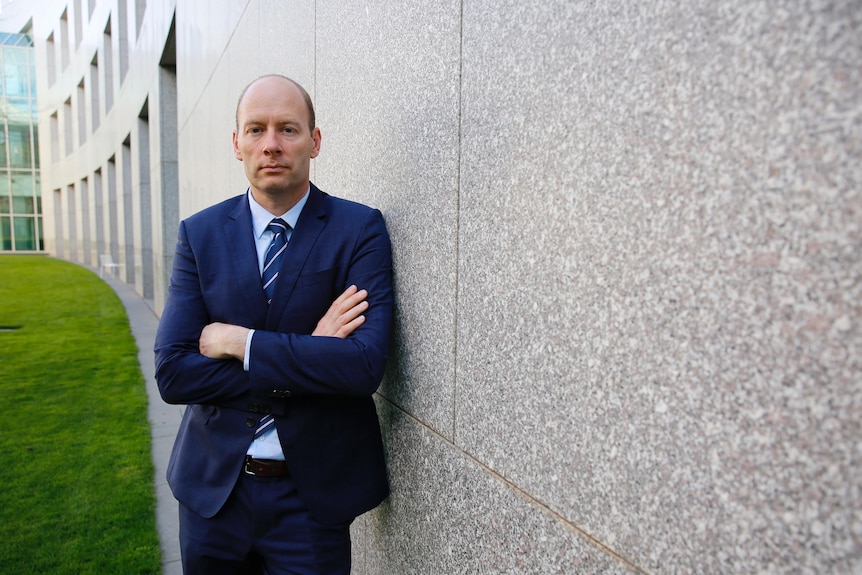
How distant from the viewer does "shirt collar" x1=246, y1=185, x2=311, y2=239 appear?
2.53 meters

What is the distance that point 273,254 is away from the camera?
248cm

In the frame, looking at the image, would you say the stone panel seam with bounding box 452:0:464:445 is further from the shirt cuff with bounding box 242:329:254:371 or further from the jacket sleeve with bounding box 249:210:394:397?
the shirt cuff with bounding box 242:329:254:371

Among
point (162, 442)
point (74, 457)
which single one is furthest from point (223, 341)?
point (162, 442)

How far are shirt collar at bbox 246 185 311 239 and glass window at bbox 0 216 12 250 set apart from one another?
173ft

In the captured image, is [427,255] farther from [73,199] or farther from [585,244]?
[73,199]

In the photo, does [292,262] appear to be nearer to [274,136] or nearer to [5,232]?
[274,136]

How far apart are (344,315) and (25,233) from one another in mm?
53396

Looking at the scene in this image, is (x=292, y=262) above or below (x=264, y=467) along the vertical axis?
above

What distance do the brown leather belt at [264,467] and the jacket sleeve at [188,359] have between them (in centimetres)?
24

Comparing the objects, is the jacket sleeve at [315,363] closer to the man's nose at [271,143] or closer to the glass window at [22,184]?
the man's nose at [271,143]

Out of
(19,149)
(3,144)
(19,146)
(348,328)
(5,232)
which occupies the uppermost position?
(3,144)

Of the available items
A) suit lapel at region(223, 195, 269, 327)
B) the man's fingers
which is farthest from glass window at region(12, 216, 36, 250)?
the man's fingers

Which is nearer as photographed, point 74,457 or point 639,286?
point 639,286

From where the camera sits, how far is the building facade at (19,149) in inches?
1729
